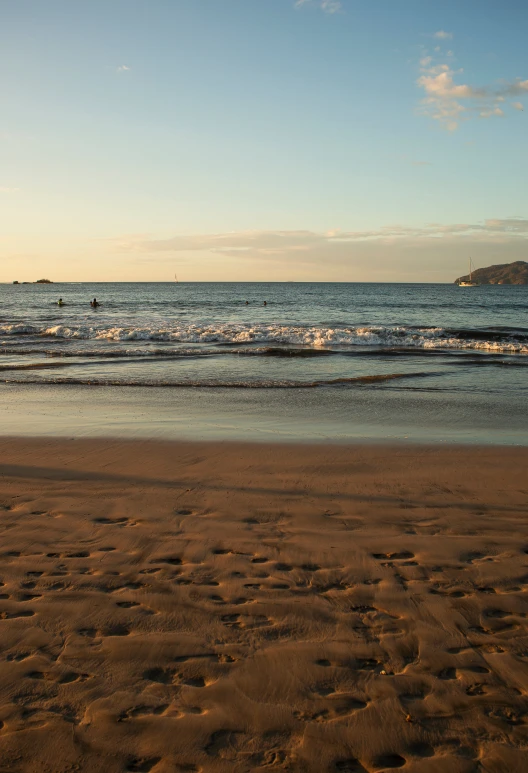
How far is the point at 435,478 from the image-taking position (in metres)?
6.11

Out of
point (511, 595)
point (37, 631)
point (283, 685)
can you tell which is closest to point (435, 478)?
point (511, 595)

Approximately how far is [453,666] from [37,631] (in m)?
2.41

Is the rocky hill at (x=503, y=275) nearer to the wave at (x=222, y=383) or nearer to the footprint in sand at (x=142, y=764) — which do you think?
the wave at (x=222, y=383)

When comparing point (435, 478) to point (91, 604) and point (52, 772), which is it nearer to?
point (91, 604)

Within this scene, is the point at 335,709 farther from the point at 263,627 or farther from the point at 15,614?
the point at 15,614

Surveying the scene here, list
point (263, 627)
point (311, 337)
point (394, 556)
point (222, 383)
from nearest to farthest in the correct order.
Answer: point (263, 627)
point (394, 556)
point (222, 383)
point (311, 337)

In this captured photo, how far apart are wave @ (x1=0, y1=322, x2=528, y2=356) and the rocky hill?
13588 cm

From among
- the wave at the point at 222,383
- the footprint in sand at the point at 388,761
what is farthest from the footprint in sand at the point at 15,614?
the wave at the point at 222,383

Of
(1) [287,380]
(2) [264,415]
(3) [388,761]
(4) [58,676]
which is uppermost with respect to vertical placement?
(1) [287,380]

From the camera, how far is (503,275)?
521ft

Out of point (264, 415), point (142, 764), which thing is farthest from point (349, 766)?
point (264, 415)

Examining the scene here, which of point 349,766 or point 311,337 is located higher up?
point 311,337

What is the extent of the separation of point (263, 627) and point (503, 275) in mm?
173732

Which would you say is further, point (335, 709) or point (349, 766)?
point (335, 709)
